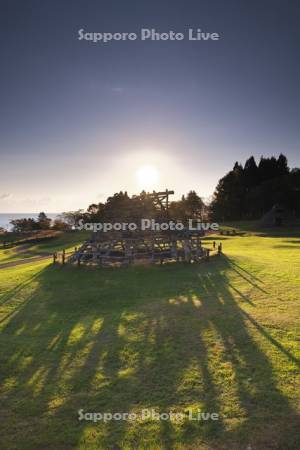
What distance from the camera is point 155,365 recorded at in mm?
7656

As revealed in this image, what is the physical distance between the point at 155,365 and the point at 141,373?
1.68 feet

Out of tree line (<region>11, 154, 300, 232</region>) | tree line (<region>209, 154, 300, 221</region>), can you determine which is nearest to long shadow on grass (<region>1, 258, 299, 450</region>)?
tree line (<region>11, 154, 300, 232</region>)

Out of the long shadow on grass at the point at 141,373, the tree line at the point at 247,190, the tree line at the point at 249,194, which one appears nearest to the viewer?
the long shadow on grass at the point at 141,373

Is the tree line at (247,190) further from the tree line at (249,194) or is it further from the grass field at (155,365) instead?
the grass field at (155,365)

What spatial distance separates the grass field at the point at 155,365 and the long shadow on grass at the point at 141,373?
0.10 feet

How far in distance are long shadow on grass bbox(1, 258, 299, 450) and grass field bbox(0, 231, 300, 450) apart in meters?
0.03

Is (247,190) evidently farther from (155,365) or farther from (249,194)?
(155,365)

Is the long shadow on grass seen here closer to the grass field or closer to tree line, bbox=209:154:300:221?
the grass field

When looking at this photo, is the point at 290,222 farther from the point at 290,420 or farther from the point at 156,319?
the point at 290,420

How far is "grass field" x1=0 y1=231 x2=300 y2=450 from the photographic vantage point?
5457 mm

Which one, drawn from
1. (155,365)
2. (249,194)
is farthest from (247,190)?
(155,365)

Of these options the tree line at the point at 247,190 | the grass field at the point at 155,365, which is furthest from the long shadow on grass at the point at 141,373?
the tree line at the point at 247,190

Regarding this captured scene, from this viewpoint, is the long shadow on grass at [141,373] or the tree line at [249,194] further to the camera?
the tree line at [249,194]

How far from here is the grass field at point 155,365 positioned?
546 cm
